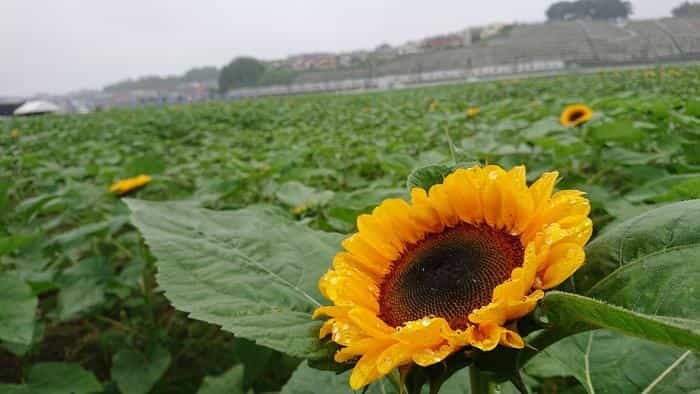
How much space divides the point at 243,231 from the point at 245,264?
8 cm

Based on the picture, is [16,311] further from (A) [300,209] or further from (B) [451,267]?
(B) [451,267]

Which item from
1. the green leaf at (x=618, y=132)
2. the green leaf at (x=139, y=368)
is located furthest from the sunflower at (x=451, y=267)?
the green leaf at (x=618, y=132)

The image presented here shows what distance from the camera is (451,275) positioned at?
690 millimetres

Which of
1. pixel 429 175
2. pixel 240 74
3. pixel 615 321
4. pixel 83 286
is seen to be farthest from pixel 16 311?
pixel 240 74

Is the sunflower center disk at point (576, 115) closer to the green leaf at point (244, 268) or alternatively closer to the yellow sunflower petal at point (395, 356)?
the green leaf at point (244, 268)

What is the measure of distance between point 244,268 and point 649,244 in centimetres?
54

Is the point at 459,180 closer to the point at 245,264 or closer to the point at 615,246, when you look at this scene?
the point at 615,246

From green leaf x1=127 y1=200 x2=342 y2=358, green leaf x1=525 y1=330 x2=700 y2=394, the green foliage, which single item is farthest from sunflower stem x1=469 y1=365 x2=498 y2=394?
the green foliage

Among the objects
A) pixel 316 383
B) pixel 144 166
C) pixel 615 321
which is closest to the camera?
pixel 615 321

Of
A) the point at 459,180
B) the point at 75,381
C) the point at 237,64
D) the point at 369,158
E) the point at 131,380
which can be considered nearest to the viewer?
the point at 459,180

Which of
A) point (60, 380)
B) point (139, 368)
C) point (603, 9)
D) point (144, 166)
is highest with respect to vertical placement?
point (603, 9)

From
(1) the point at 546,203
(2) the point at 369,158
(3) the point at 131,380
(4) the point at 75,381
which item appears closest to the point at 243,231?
(1) the point at 546,203

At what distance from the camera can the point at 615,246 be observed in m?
0.63

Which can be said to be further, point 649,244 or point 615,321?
point 649,244
